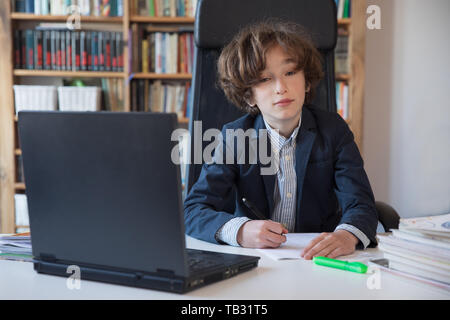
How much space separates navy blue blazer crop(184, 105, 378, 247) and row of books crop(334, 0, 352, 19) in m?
1.59

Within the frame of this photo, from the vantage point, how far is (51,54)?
2.83 m

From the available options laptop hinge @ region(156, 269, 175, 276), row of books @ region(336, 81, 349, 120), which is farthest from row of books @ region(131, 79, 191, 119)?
laptop hinge @ region(156, 269, 175, 276)

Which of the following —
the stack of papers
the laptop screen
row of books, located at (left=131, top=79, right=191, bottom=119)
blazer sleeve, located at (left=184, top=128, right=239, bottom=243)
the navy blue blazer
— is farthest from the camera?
row of books, located at (left=131, top=79, right=191, bottom=119)

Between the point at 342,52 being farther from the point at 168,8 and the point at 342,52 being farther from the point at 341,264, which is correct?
the point at 341,264

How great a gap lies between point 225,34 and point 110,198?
898 millimetres

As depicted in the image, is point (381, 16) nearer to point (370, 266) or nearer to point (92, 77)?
point (92, 77)

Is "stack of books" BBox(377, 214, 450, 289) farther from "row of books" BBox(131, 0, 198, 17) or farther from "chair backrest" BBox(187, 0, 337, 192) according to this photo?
"row of books" BBox(131, 0, 198, 17)

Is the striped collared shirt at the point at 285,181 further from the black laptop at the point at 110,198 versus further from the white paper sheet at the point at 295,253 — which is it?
the black laptop at the point at 110,198

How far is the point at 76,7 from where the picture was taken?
279 cm

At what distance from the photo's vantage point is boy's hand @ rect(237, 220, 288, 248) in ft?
3.11

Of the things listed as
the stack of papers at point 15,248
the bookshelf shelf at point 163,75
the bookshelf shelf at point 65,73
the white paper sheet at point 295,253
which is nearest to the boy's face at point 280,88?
the white paper sheet at point 295,253

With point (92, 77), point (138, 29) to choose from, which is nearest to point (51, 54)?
point (92, 77)

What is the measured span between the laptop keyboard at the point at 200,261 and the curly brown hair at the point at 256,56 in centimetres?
59

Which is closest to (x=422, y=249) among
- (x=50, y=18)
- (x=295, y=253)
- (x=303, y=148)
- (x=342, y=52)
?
(x=295, y=253)
